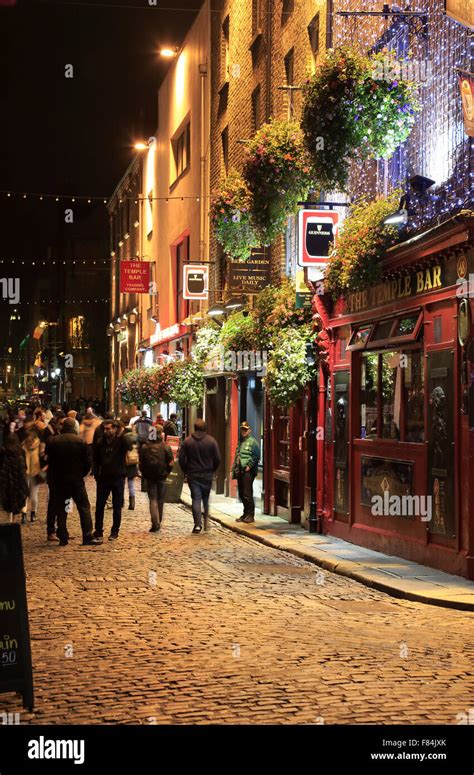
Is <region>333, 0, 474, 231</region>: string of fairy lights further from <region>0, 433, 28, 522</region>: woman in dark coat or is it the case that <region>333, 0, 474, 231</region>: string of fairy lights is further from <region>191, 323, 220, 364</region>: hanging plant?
<region>191, 323, 220, 364</region>: hanging plant

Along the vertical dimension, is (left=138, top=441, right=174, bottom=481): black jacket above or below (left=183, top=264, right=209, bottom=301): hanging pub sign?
below

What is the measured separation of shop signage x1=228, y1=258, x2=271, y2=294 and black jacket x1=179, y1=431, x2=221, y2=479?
5494mm

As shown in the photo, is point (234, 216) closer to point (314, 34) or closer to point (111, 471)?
point (314, 34)

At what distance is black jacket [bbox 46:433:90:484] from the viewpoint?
1586cm

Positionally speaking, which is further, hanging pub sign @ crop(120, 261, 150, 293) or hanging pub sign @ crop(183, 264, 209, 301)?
hanging pub sign @ crop(120, 261, 150, 293)

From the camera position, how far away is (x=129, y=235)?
5544cm

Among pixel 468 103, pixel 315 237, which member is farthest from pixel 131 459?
pixel 468 103

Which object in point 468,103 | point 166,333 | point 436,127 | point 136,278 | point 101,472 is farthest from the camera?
point 136,278

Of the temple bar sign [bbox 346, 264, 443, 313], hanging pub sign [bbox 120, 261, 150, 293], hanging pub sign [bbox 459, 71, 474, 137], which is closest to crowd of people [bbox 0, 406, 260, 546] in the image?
the temple bar sign [bbox 346, 264, 443, 313]

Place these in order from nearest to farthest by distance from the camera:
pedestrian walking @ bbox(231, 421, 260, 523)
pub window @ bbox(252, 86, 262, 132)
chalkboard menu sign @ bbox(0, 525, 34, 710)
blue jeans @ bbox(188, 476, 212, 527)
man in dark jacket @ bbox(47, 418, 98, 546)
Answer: chalkboard menu sign @ bbox(0, 525, 34, 710), man in dark jacket @ bbox(47, 418, 98, 546), blue jeans @ bbox(188, 476, 212, 527), pedestrian walking @ bbox(231, 421, 260, 523), pub window @ bbox(252, 86, 262, 132)

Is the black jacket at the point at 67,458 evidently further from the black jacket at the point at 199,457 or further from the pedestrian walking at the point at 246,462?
the pedestrian walking at the point at 246,462

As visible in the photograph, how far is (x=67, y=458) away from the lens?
1585cm

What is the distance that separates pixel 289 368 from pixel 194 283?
12.3m

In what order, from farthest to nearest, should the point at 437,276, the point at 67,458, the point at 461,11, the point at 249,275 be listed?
the point at 249,275 → the point at 67,458 → the point at 437,276 → the point at 461,11
